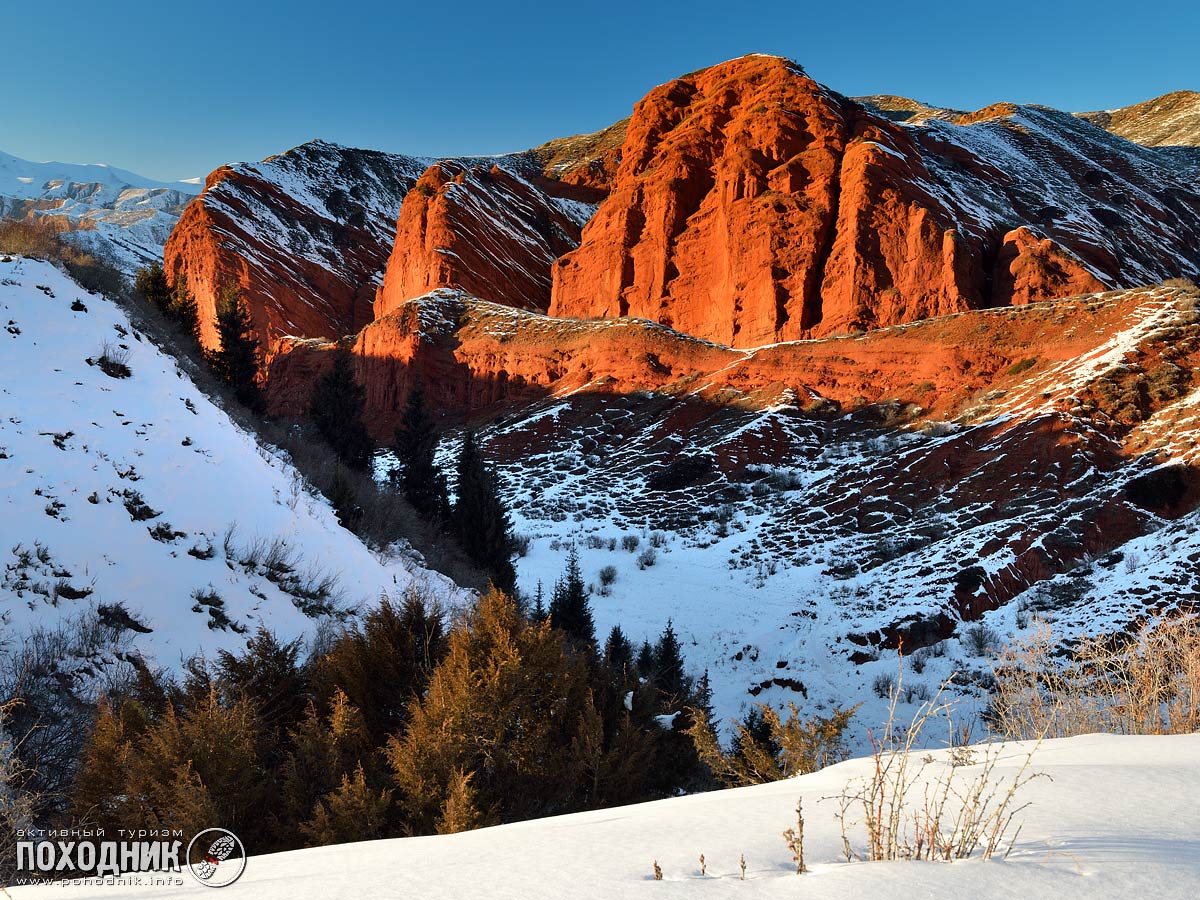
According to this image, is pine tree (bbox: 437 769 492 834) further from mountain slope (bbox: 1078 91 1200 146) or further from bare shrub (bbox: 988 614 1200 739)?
mountain slope (bbox: 1078 91 1200 146)

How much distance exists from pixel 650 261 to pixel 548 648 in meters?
43.8

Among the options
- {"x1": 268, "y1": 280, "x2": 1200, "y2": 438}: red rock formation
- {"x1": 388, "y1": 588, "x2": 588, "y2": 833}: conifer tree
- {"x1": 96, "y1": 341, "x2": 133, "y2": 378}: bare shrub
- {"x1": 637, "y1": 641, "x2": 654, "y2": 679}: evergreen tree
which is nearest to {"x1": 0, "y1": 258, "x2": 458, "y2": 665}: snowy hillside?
{"x1": 96, "y1": 341, "x2": 133, "y2": 378}: bare shrub

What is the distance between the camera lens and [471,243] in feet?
185

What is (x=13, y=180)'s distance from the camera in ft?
623

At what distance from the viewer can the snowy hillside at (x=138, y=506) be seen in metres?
7.23

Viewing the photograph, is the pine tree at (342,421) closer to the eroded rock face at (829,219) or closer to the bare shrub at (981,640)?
the bare shrub at (981,640)

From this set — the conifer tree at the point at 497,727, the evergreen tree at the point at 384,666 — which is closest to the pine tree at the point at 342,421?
the evergreen tree at the point at 384,666

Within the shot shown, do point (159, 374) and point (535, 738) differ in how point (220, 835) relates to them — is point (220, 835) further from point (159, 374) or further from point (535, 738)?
point (159, 374)

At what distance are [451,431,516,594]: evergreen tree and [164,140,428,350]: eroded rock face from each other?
36.5m

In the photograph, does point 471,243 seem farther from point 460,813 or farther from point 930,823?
point 930,823

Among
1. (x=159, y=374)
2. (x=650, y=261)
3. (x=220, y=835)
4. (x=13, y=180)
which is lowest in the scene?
(x=220, y=835)

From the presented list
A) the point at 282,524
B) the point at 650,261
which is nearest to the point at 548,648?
the point at 282,524

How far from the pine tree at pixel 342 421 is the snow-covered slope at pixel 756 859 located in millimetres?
22107

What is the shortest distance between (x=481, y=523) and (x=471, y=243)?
4162 cm
